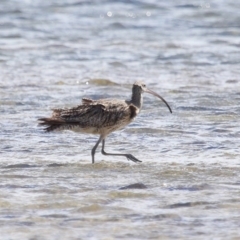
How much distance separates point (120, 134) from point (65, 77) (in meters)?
4.13

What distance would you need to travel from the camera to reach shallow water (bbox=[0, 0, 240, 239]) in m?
7.30

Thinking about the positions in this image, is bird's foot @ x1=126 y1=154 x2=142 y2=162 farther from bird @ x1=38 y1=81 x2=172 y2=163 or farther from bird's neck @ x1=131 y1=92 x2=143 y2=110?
bird's neck @ x1=131 y1=92 x2=143 y2=110

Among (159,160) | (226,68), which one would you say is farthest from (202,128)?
(226,68)

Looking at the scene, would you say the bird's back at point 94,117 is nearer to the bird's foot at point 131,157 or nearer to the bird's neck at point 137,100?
the bird's neck at point 137,100

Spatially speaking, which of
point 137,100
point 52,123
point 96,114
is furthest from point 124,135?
point 52,123


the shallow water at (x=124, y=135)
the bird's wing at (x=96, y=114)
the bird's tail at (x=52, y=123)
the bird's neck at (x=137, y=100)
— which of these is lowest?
the shallow water at (x=124, y=135)

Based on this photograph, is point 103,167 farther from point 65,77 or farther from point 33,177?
point 65,77

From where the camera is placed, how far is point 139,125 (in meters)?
11.1

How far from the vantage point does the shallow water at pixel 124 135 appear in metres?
7.30

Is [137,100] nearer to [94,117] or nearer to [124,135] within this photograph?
[94,117]

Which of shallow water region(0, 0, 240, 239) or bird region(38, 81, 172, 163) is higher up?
bird region(38, 81, 172, 163)

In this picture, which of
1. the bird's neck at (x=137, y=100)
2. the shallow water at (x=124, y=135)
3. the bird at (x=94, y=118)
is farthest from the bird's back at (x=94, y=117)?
the shallow water at (x=124, y=135)

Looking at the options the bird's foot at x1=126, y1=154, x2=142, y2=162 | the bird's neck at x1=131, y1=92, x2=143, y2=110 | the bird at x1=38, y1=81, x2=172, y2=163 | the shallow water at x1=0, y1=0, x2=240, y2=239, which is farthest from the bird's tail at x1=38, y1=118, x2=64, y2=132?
the bird's neck at x1=131, y1=92, x2=143, y2=110

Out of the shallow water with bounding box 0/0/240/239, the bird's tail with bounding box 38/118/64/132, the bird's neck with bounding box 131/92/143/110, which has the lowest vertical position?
the shallow water with bounding box 0/0/240/239
